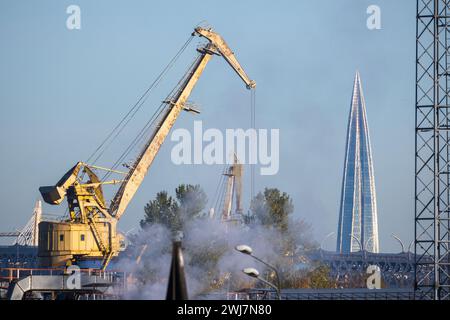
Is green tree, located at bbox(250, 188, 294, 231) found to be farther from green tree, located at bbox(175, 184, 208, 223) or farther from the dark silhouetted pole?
the dark silhouetted pole

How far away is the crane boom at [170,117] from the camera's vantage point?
121 meters

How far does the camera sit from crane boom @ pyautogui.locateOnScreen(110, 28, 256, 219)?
398ft

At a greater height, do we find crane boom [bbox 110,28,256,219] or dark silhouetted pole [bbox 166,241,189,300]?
crane boom [bbox 110,28,256,219]

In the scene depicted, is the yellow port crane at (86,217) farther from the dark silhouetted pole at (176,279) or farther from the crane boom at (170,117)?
the dark silhouetted pole at (176,279)

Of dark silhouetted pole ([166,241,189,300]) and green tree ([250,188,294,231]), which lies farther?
green tree ([250,188,294,231])

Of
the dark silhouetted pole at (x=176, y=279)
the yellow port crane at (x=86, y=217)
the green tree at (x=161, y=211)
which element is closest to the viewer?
the dark silhouetted pole at (x=176, y=279)

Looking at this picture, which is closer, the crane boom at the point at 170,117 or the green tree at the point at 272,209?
the crane boom at the point at 170,117

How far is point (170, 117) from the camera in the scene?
12488 cm

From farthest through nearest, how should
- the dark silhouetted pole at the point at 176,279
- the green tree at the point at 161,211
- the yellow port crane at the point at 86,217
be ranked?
the green tree at the point at 161,211, the yellow port crane at the point at 86,217, the dark silhouetted pole at the point at 176,279

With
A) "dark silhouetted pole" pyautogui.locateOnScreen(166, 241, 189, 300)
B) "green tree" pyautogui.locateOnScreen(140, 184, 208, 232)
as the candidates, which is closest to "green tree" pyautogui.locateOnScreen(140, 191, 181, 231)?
"green tree" pyautogui.locateOnScreen(140, 184, 208, 232)

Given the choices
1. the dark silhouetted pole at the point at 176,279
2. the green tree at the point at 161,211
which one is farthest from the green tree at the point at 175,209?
the dark silhouetted pole at the point at 176,279

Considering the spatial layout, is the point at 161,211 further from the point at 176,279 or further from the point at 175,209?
the point at 176,279

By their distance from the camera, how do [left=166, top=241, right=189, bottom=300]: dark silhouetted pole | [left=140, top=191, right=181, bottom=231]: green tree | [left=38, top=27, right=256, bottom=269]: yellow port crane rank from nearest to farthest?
[left=166, top=241, right=189, bottom=300]: dark silhouetted pole, [left=38, top=27, right=256, bottom=269]: yellow port crane, [left=140, top=191, right=181, bottom=231]: green tree
